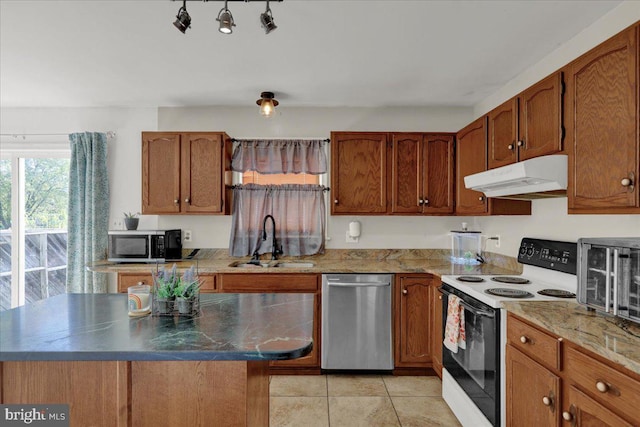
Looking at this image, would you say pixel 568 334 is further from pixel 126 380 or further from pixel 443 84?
pixel 443 84

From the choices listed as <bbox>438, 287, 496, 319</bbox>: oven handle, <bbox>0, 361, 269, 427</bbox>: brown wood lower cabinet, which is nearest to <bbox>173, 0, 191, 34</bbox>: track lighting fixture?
<bbox>0, 361, 269, 427</bbox>: brown wood lower cabinet

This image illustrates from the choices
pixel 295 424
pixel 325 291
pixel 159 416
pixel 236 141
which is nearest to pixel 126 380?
pixel 159 416

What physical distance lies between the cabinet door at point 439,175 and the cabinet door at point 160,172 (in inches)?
93.2

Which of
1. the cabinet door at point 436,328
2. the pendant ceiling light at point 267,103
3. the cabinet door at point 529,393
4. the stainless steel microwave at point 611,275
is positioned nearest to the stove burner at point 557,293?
the stainless steel microwave at point 611,275

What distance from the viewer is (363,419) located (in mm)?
2418

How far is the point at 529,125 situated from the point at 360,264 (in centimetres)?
176

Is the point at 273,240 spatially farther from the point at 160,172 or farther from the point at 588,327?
the point at 588,327

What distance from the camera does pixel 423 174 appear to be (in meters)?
3.31

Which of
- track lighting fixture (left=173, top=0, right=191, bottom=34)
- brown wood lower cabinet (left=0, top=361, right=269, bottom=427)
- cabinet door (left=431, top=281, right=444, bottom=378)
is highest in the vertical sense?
track lighting fixture (left=173, top=0, right=191, bottom=34)

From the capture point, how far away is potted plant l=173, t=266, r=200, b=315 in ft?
5.05

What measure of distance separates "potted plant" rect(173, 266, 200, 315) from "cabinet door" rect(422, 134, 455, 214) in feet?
7.76

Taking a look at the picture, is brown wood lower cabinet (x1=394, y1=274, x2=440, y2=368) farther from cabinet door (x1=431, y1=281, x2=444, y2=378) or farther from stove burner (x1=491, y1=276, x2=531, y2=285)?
stove burner (x1=491, y1=276, x2=531, y2=285)

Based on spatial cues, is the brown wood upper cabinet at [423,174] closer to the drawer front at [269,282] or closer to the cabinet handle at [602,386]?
the drawer front at [269,282]

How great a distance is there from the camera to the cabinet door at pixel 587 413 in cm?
120
